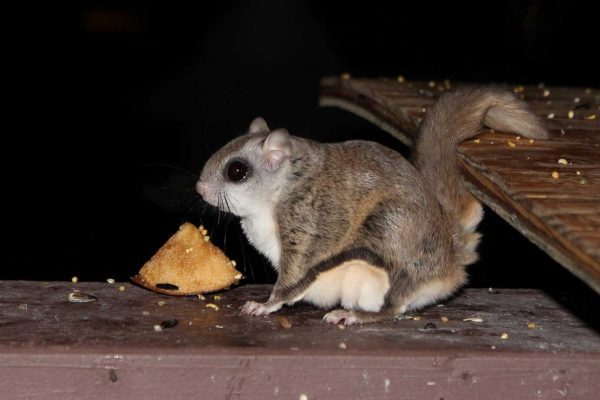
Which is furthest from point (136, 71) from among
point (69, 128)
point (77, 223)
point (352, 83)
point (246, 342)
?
point (246, 342)

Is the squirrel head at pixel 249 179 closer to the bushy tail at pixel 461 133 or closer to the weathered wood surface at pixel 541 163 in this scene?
the bushy tail at pixel 461 133

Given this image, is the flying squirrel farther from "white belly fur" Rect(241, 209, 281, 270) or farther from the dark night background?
the dark night background

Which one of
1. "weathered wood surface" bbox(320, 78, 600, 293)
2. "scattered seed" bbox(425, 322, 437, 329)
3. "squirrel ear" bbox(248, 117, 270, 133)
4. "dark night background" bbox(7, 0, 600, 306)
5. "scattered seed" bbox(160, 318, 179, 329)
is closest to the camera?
"weathered wood surface" bbox(320, 78, 600, 293)

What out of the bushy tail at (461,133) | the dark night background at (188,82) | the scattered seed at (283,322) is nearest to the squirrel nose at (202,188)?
the scattered seed at (283,322)

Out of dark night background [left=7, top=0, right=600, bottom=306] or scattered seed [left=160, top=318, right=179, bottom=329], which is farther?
dark night background [left=7, top=0, right=600, bottom=306]

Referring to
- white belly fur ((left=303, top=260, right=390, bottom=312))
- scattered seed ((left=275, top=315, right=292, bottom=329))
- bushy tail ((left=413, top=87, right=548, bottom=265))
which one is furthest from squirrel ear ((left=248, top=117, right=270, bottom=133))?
scattered seed ((left=275, top=315, right=292, bottom=329))

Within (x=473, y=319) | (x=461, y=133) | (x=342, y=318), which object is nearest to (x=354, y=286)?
(x=342, y=318)

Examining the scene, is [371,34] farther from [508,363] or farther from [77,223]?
[508,363]
